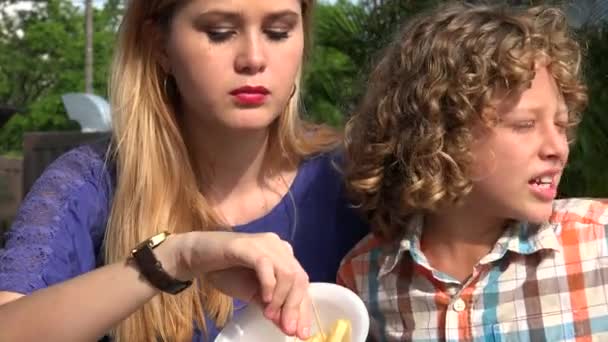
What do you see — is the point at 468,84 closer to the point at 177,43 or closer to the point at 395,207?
the point at 395,207

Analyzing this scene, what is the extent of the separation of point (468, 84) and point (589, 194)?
140cm

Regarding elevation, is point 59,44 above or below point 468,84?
below

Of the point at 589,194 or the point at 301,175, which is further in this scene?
the point at 589,194

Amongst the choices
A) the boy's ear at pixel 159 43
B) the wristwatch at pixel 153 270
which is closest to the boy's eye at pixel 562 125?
the wristwatch at pixel 153 270

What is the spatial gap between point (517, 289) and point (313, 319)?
487 mm

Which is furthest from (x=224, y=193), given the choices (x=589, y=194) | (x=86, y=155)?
(x=589, y=194)

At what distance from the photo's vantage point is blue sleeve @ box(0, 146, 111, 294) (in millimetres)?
1879

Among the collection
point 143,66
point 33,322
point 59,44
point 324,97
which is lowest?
point 59,44

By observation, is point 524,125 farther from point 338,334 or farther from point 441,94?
point 338,334

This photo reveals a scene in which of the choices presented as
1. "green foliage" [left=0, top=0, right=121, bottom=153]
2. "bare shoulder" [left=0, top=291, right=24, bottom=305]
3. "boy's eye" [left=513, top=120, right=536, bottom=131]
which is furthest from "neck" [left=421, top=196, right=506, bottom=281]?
"green foliage" [left=0, top=0, right=121, bottom=153]

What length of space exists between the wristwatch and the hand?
0.08 metres

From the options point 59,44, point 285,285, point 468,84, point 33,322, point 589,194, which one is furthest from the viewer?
point 59,44

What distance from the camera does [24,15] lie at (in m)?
24.7

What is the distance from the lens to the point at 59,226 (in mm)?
1976
